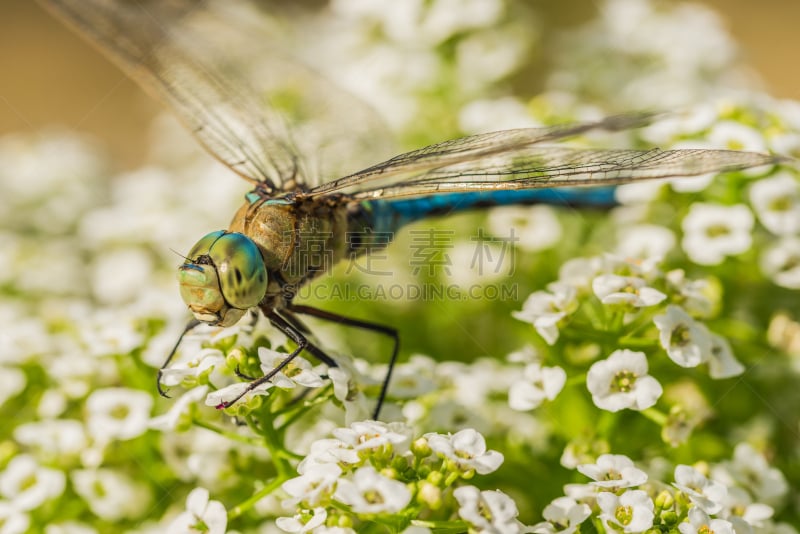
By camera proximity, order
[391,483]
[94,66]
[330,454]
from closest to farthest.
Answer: [391,483], [330,454], [94,66]

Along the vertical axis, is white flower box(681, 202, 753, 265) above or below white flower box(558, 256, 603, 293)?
above

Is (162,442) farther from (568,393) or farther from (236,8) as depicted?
(236,8)

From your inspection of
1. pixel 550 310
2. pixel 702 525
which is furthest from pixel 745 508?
pixel 550 310

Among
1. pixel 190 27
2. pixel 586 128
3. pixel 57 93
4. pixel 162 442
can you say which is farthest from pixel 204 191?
pixel 57 93

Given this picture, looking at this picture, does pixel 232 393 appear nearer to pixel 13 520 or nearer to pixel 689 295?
pixel 13 520

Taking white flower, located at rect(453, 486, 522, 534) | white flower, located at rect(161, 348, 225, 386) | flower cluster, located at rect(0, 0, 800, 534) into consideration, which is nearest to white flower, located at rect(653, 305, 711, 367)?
flower cluster, located at rect(0, 0, 800, 534)

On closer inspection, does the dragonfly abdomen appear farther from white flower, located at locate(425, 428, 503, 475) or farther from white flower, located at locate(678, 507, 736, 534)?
white flower, located at locate(678, 507, 736, 534)
